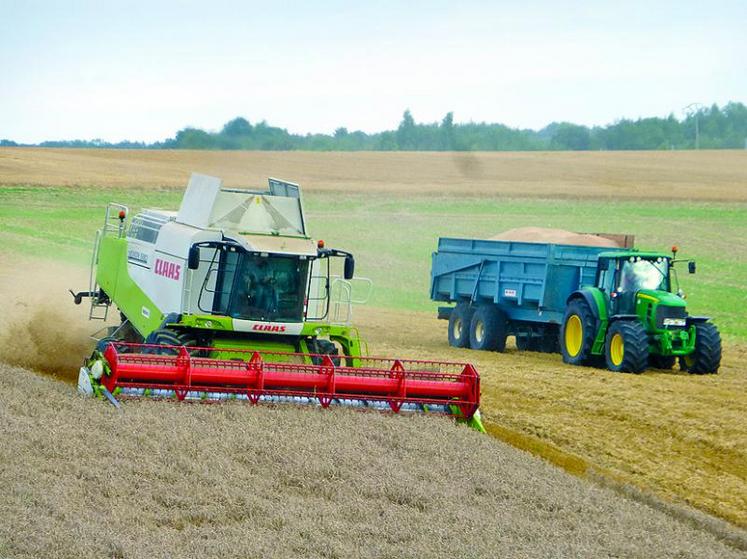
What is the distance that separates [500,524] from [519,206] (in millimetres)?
36263

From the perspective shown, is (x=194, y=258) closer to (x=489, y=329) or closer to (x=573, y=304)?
(x=573, y=304)

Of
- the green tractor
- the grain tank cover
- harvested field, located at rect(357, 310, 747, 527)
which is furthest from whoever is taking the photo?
the green tractor

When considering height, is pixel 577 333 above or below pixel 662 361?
above

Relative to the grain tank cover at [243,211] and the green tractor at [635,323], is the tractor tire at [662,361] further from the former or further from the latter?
the grain tank cover at [243,211]

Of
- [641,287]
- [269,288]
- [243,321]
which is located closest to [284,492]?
[243,321]

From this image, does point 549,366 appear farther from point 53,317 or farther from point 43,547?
point 43,547

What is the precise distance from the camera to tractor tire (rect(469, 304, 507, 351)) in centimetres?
2148

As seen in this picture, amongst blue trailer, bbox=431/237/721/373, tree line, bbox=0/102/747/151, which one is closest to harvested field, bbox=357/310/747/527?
blue trailer, bbox=431/237/721/373

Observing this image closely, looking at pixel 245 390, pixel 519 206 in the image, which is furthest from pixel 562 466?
pixel 519 206

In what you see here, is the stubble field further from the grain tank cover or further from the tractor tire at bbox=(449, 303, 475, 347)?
the grain tank cover

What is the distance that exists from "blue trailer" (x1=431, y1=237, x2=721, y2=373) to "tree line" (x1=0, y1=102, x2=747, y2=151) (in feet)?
69.9

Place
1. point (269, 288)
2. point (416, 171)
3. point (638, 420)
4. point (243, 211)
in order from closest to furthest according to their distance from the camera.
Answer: point (638, 420) → point (269, 288) → point (243, 211) → point (416, 171)

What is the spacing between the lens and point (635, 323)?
59.7ft

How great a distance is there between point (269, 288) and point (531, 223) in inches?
1024
